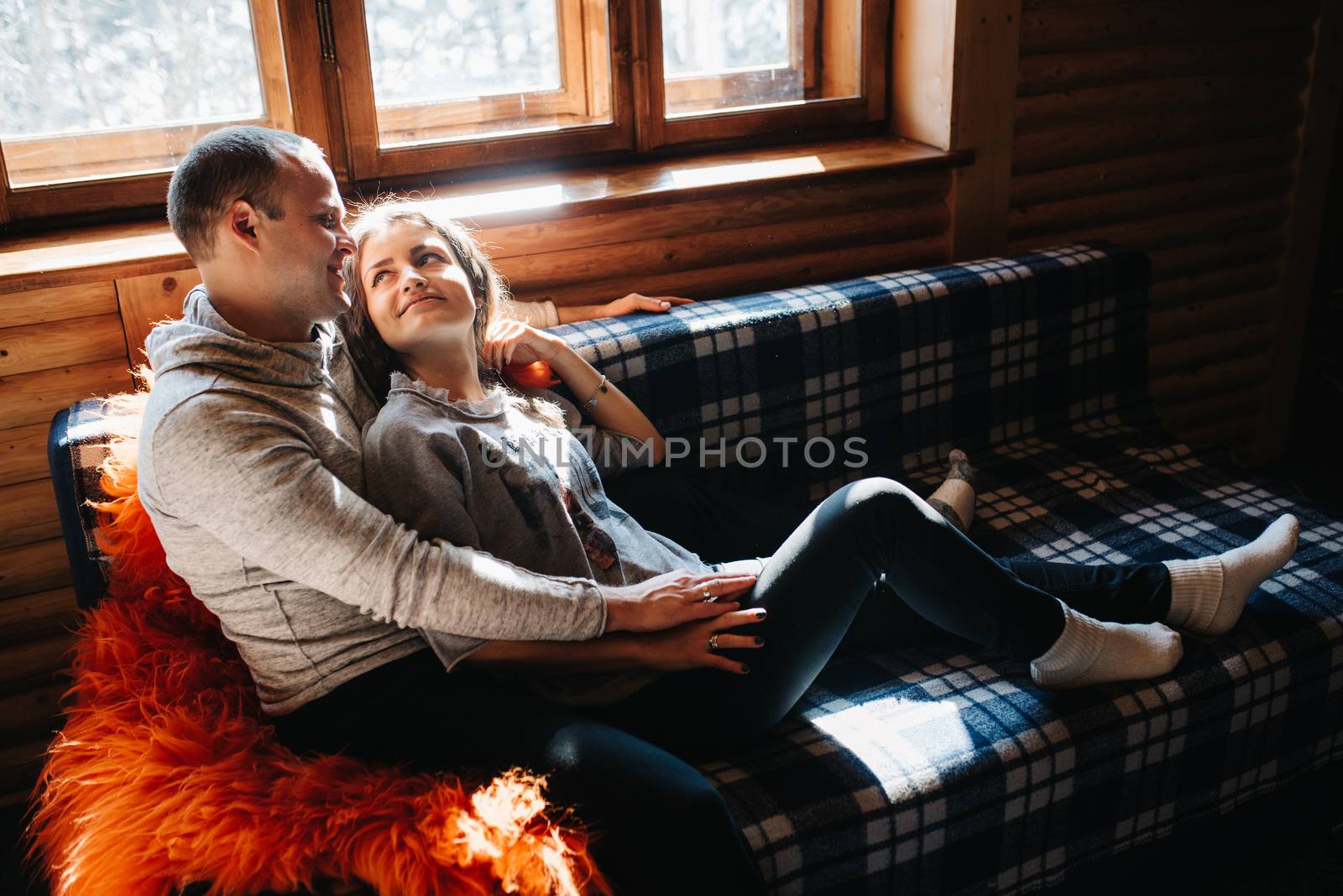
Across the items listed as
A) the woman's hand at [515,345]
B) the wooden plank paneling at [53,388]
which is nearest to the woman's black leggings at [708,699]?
the woman's hand at [515,345]

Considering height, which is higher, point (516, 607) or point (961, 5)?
point (961, 5)

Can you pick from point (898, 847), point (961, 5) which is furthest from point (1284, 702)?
point (961, 5)

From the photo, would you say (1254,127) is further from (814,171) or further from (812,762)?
(812,762)

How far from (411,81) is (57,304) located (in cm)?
85

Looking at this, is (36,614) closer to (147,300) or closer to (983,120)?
(147,300)

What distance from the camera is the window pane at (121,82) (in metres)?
2.14

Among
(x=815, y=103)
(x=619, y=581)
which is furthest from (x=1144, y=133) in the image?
(x=619, y=581)

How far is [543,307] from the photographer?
2340 mm

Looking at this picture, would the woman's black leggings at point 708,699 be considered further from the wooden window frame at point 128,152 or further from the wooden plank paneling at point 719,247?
the wooden window frame at point 128,152

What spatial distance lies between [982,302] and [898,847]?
132 centimetres

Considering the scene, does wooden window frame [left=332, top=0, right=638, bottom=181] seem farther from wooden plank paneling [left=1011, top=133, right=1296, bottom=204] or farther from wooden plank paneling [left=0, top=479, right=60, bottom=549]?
wooden plank paneling [left=1011, top=133, right=1296, bottom=204]

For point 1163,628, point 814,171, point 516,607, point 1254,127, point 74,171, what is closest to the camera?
point 516,607

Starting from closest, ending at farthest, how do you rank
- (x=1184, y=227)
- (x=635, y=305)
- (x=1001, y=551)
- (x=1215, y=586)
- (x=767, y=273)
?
(x=1215, y=586), (x=1001, y=551), (x=635, y=305), (x=767, y=273), (x=1184, y=227)

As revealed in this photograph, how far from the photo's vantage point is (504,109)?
2574mm
